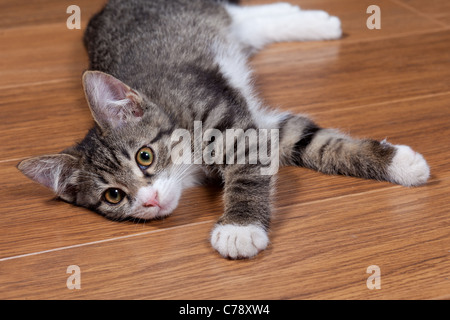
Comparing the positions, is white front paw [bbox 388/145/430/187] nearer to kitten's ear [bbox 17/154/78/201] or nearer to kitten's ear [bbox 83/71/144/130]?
kitten's ear [bbox 83/71/144/130]

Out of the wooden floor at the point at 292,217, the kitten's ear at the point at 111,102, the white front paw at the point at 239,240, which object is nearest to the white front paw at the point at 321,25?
the wooden floor at the point at 292,217

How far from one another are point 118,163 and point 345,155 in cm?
60

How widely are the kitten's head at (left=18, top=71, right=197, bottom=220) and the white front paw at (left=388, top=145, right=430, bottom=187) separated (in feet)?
1.77

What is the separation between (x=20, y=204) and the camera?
1.48 meters

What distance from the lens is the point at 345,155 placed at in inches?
58.3

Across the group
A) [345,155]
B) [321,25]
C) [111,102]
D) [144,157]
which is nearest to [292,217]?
[345,155]

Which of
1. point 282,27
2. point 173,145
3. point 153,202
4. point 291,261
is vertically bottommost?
point 291,261

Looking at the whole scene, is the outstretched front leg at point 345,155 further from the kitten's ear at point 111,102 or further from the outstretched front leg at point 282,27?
the outstretched front leg at point 282,27

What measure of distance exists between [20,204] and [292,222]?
73 cm

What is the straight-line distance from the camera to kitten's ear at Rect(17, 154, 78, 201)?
1.34m

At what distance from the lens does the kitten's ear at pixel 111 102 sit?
134 cm

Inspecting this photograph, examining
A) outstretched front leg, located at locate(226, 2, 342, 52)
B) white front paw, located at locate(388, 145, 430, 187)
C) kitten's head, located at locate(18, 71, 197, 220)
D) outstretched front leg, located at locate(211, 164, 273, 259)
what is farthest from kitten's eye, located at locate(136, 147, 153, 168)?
outstretched front leg, located at locate(226, 2, 342, 52)

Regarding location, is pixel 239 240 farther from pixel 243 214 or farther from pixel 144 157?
pixel 144 157

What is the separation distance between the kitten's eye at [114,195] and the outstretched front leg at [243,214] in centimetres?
25
